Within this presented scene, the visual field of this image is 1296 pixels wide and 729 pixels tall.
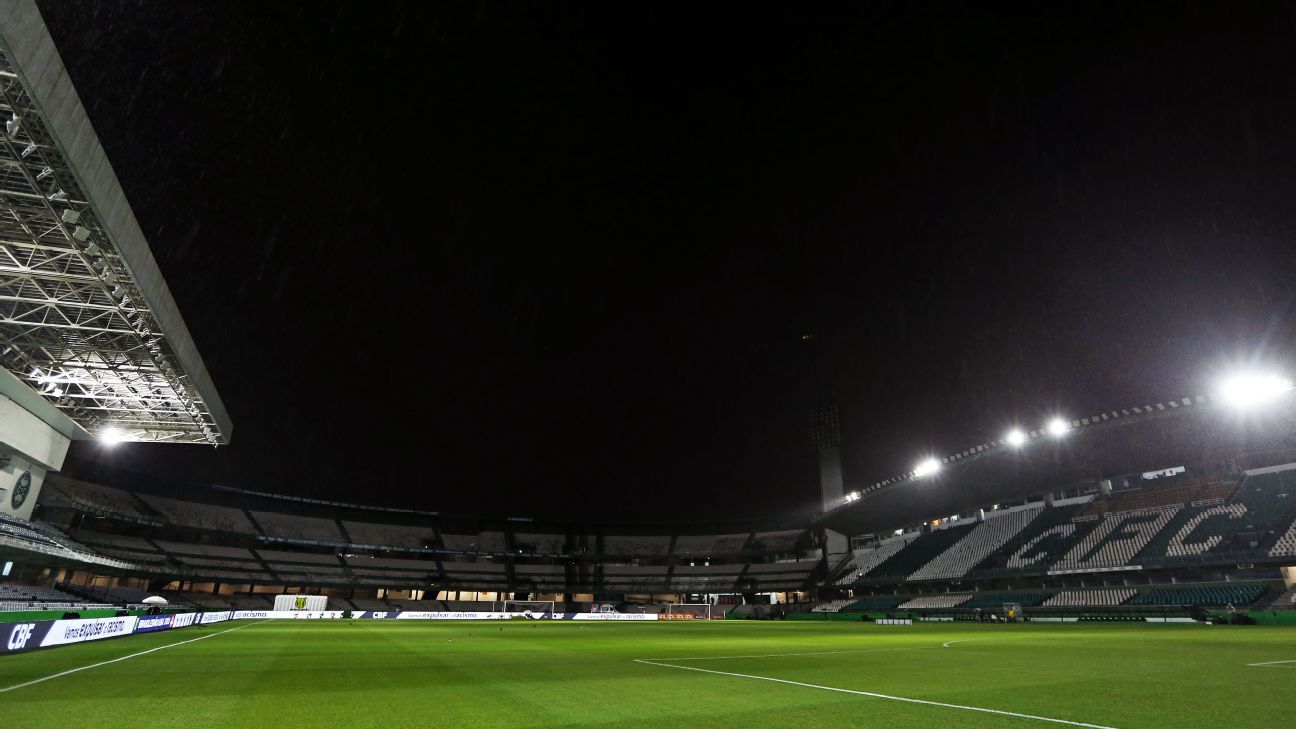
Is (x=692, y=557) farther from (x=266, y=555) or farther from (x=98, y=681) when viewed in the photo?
(x=98, y=681)

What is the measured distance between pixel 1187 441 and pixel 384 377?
5470cm

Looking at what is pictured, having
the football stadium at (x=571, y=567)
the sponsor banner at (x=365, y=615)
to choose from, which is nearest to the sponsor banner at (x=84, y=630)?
the football stadium at (x=571, y=567)

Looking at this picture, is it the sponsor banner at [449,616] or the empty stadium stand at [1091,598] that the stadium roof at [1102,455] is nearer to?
the empty stadium stand at [1091,598]

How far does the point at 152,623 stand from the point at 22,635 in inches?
538

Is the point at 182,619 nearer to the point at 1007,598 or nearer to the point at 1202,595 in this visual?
the point at 1007,598

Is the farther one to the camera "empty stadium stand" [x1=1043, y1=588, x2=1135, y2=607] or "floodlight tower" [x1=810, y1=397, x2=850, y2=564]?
"floodlight tower" [x1=810, y1=397, x2=850, y2=564]

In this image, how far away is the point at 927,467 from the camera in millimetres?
47969

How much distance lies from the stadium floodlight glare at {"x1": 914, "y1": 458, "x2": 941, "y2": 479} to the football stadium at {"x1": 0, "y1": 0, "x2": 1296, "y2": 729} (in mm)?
186

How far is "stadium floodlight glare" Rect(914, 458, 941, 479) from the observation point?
155ft

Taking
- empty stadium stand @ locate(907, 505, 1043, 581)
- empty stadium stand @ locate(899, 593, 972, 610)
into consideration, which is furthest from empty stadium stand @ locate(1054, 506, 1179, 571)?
empty stadium stand @ locate(899, 593, 972, 610)

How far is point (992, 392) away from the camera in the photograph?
125ft

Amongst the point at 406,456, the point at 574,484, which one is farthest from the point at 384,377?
the point at 574,484

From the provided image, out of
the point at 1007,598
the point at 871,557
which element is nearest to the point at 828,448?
the point at 871,557

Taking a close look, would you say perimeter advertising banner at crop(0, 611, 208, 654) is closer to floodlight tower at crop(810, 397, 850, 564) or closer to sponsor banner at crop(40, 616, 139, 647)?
sponsor banner at crop(40, 616, 139, 647)
